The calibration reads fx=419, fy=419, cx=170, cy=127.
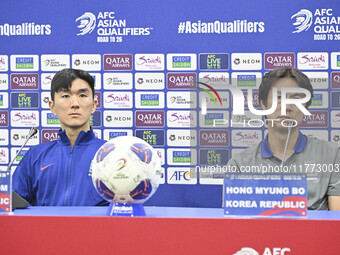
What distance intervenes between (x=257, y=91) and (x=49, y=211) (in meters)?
0.68

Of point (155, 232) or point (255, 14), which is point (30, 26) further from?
→ point (155, 232)

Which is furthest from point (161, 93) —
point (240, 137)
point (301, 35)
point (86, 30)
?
point (240, 137)

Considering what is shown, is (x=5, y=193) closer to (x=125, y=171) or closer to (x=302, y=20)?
(x=125, y=171)

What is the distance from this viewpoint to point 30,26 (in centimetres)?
312

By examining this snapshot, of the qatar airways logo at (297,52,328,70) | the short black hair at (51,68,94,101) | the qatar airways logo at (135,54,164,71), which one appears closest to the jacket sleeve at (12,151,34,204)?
the short black hair at (51,68,94,101)

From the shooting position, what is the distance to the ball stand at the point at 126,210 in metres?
1.12

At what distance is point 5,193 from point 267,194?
0.69 meters

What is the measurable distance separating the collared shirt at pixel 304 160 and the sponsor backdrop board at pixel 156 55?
1.56m

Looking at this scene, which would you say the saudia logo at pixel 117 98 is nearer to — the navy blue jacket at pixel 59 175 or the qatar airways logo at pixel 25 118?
the qatar airways logo at pixel 25 118

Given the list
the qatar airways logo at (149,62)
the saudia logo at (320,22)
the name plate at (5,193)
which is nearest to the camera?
the name plate at (5,193)

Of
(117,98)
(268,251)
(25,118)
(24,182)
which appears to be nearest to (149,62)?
(117,98)

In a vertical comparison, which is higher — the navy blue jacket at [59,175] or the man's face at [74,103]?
the man's face at [74,103]

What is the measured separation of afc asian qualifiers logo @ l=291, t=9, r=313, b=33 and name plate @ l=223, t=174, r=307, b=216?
2112 mm

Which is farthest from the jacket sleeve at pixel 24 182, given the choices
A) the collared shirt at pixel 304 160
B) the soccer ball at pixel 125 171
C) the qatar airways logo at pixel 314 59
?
the qatar airways logo at pixel 314 59
